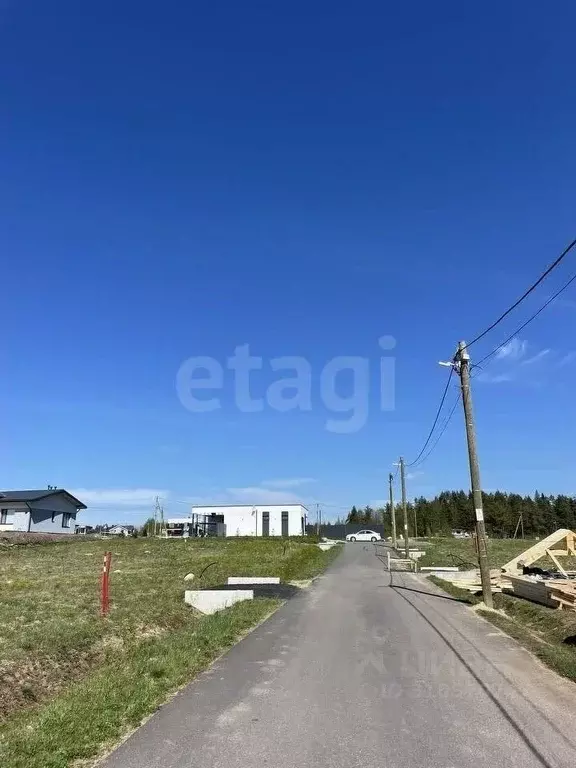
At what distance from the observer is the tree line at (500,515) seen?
383 ft

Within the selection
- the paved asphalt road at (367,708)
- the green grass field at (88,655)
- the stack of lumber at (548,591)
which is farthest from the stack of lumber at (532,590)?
the green grass field at (88,655)

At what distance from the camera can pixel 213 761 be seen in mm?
5250

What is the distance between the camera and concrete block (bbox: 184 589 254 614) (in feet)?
57.3

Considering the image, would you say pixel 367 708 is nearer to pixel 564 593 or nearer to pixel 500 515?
pixel 564 593

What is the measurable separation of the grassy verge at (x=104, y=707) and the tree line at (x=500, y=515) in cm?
Answer: 10491

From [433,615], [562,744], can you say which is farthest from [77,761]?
[433,615]

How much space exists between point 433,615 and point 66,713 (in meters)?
10.4

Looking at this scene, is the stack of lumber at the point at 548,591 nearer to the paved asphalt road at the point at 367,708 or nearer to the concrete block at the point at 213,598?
the paved asphalt road at the point at 367,708

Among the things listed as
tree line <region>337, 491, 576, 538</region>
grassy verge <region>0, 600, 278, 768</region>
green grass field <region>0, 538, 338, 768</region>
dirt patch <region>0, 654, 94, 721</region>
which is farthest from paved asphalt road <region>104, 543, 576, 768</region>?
tree line <region>337, 491, 576, 538</region>

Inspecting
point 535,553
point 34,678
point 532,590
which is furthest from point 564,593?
point 34,678

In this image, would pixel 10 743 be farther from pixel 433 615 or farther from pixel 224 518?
pixel 224 518

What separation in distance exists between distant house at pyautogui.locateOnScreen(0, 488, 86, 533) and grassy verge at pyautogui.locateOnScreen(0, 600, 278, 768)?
5734 cm

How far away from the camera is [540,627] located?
1314 centimetres

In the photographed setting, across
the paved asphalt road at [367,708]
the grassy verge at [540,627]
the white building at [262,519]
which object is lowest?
the paved asphalt road at [367,708]
